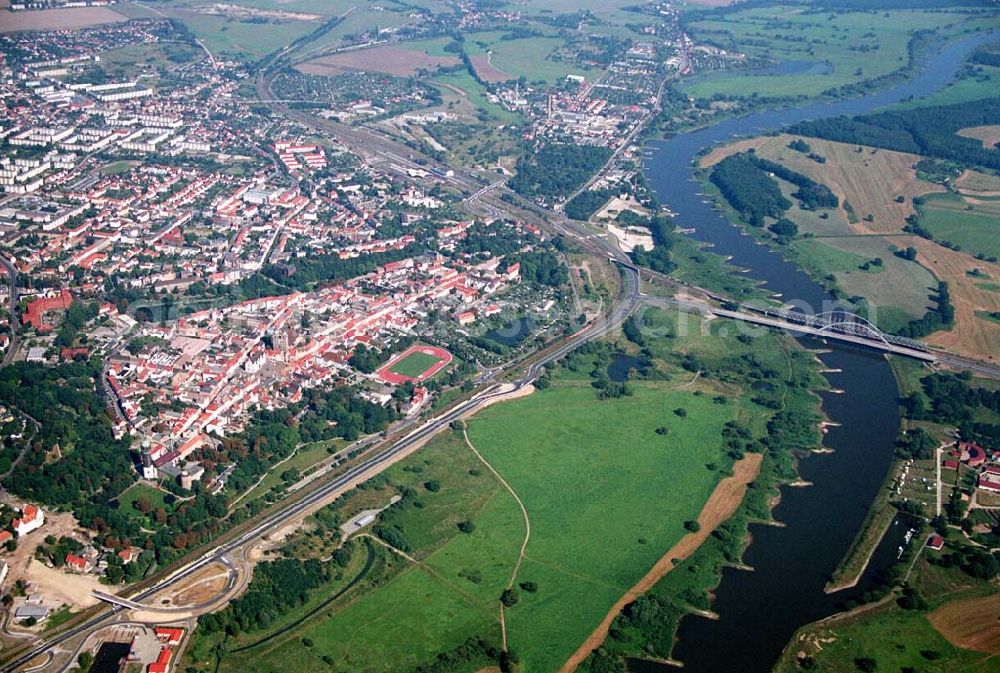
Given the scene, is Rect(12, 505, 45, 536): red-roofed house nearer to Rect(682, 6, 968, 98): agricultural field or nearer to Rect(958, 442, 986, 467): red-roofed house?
Rect(958, 442, 986, 467): red-roofed house

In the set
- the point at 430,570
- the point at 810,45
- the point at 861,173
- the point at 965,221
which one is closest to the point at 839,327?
the point at 965,221

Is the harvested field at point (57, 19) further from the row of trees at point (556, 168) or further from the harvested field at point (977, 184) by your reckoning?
the harvested field at point (977, 184)

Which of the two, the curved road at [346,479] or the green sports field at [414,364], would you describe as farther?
the green sports field at [414,364]

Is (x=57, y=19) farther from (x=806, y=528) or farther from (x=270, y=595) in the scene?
(x=806, y=528)

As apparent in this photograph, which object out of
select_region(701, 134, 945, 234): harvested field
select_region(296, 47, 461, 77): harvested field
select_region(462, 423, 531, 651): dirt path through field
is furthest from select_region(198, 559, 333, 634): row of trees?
select_region(296, 47, 461, 77): harvested field

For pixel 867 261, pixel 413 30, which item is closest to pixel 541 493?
pixel 867 261

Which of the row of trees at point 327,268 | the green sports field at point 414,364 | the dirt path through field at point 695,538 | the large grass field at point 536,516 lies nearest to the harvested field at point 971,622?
the dirt path through field at point 695,538

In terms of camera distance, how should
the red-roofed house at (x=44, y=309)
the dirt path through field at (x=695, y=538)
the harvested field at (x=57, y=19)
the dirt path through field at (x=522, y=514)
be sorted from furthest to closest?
the harvested field at (x=57, y=19) → the red-roofed house at (x=44, y=309) → the dirt path through field at (x=522, y=514) → the dirt path through field at (x=695, y=538)
